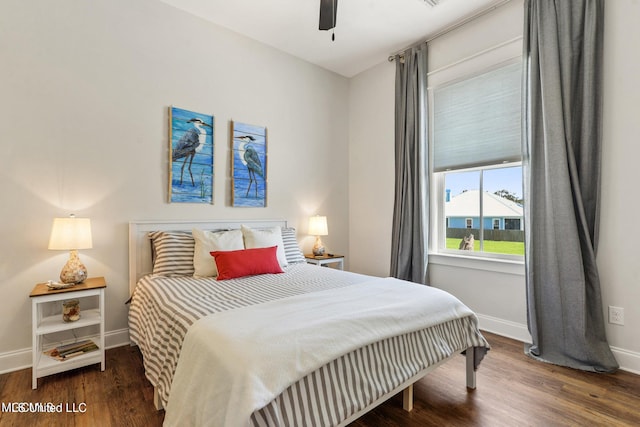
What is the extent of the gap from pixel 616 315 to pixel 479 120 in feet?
6.31

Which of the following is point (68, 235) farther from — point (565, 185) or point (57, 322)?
point (565, 185)

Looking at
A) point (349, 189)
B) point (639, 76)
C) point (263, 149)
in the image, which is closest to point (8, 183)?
point (263, 149)

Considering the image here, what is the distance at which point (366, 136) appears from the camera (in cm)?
409

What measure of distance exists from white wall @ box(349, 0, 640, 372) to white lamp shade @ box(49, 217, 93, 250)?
9.93ft

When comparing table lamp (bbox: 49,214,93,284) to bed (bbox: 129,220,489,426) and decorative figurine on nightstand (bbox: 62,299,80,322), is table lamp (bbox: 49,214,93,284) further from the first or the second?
bed (bbox: 129,220,489,426)

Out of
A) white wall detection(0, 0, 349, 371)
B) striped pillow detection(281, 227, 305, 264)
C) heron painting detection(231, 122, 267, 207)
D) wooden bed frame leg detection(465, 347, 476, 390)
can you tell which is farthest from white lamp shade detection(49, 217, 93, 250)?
wooden bed frame leg detection(465, 347, 476, 390)

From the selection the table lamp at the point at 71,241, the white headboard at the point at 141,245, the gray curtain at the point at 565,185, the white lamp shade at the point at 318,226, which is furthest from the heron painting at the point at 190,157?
the gray curtain at the point at 565,185

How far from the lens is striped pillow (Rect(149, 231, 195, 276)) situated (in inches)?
97.0

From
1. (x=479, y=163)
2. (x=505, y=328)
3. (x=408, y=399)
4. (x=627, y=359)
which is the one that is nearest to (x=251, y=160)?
(x=479, y=163)

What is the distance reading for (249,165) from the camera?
3.34 meters

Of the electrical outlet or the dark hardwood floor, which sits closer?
the dark hardwood floor

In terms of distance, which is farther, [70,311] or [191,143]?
[191,143]

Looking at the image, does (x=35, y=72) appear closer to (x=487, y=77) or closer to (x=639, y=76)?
(x=487, y=77)

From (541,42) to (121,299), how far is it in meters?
4.08
